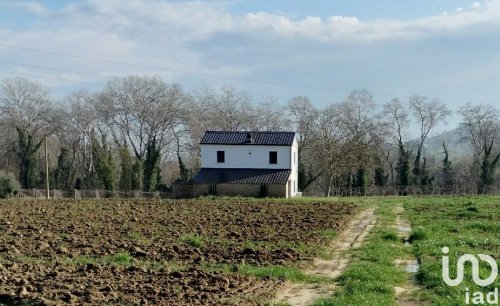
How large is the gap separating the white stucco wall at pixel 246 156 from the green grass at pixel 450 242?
18.6 metres

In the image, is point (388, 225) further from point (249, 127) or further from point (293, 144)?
point (249, 127)

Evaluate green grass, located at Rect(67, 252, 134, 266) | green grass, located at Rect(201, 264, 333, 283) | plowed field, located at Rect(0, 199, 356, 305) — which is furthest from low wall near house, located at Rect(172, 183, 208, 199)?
green grass, located at Rect(201, 264, 333, 283)

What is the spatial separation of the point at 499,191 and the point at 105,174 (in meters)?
40.2

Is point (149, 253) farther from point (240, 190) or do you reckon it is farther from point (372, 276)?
point (240, 190)

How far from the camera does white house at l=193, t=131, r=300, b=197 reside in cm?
4300

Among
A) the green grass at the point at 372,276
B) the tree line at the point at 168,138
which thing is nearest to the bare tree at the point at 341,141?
the tree line at the point at 168,138

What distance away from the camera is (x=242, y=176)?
4347 centimetres

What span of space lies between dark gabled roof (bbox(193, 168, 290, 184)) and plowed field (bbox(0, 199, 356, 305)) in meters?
17.0

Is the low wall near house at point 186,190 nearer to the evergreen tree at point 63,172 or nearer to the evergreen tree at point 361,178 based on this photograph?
the evergreen tree at point 361,178

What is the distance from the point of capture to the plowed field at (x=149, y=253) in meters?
9.77

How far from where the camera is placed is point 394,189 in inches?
2115

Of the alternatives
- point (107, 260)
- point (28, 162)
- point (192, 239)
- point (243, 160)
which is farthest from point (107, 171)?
point (107, 260)

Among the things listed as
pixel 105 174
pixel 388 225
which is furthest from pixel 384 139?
pixel 388 225

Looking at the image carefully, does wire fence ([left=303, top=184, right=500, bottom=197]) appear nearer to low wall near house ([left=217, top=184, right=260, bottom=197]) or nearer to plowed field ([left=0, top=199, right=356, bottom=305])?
low wall near house ([left=217, top=184, right=260, bottom=197])
